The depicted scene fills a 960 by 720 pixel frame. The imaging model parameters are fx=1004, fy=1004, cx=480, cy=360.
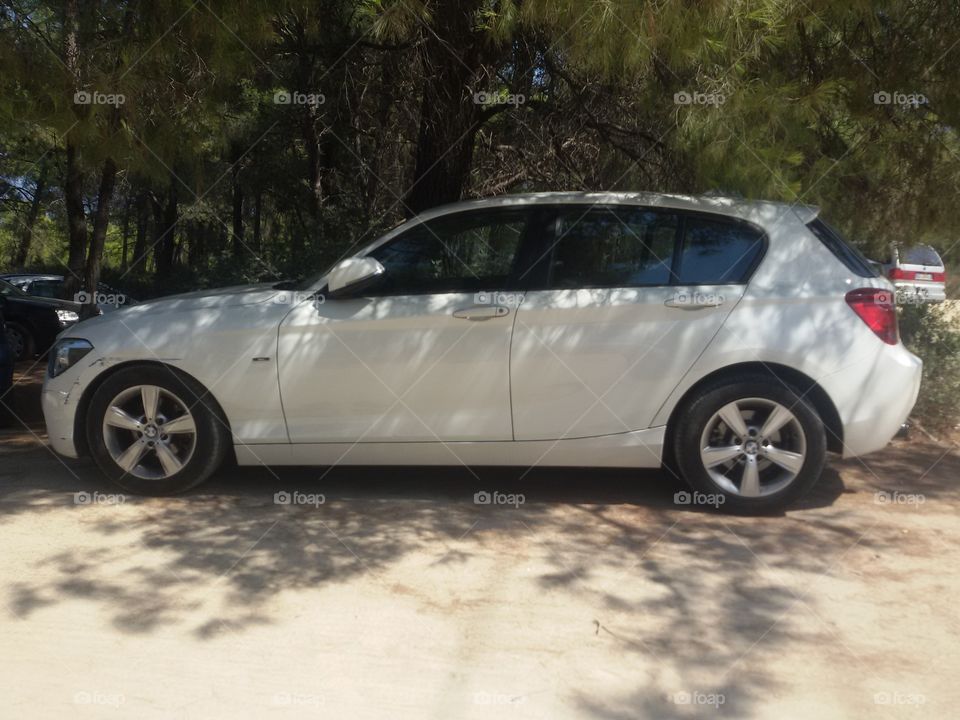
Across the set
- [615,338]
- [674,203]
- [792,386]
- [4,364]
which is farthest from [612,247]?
[4,364]

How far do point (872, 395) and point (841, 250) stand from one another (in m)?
0.85

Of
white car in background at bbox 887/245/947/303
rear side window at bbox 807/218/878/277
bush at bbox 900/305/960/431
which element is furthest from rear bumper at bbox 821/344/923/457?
bush at bbox 900/305/960/431

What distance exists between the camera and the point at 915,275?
10.4 meters

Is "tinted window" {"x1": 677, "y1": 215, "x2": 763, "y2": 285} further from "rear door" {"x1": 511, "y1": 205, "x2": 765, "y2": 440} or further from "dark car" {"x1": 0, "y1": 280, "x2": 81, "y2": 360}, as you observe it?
"dark car" {"x1": 0, "y1": 280, "x2": 81, "y2": 360}

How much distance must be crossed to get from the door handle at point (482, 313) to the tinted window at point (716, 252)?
102cm

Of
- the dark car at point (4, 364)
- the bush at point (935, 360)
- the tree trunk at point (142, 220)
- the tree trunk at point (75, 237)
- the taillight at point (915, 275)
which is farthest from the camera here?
the tree trunk at point (142, 220)

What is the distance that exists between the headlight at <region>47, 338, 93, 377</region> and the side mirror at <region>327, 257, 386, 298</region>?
1499mm

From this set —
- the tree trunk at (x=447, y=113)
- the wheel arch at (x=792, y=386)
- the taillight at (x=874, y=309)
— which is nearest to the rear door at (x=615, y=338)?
the wheel arch at (x=792, y=386)

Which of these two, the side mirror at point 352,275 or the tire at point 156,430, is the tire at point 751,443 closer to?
the side mirror at point 352,275

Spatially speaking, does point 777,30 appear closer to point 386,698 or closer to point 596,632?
point 596,632

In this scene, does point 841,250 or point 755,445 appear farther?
point 841,250

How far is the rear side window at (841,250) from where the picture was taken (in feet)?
18.5

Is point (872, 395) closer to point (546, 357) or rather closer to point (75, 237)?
point (546, 357)

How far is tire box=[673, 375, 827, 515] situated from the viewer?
18.0 feet
